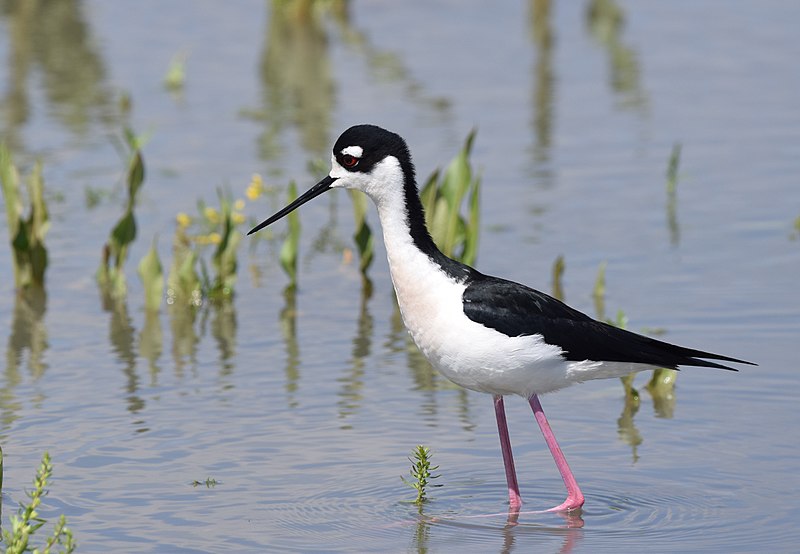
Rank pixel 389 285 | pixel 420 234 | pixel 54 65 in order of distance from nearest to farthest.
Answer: pixel 420 234 → pixel 389 285 → pixel 54 65

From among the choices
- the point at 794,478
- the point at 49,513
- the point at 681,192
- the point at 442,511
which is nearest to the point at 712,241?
the point at 681,192

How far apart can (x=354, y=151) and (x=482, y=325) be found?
0.81m

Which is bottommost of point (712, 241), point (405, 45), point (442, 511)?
point (442, 511)

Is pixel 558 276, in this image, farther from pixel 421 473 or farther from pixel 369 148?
pixel 421 473

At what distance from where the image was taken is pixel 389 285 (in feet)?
26.3

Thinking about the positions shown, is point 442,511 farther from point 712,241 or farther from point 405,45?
point 405,45

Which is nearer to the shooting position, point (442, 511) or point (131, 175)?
point (442, 511)

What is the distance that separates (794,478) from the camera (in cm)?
539

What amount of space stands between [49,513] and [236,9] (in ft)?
36.2

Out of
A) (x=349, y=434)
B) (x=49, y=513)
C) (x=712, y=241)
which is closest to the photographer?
(x=49, y=513)

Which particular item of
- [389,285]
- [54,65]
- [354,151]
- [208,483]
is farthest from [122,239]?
[54,65]

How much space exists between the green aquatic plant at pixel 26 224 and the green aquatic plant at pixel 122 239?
1.04 ft

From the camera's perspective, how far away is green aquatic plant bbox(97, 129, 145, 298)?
7473 millimetres

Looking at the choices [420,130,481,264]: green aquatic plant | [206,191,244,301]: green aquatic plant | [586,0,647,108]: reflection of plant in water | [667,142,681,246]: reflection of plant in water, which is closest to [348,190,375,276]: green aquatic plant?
[420,130,481,264]: green aquatic plant
